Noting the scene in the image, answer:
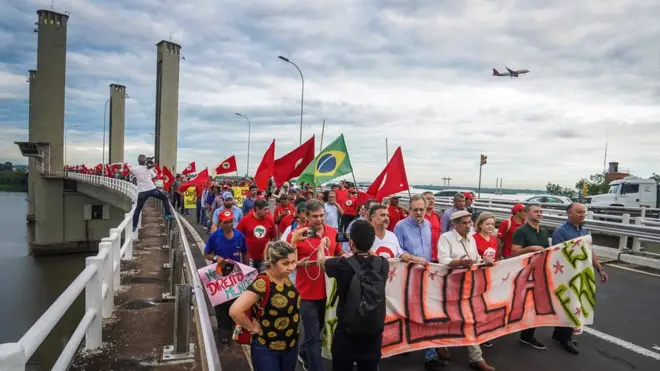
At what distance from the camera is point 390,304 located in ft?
15.6

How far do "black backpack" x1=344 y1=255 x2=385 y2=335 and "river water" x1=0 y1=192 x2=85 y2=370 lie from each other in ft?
51.8

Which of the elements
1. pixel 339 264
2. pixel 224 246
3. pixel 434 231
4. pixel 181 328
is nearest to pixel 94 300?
pixel 181 328

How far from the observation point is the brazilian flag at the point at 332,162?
9.01 meters

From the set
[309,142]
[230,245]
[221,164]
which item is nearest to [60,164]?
[221,164]

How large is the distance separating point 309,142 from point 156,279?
4.34 m

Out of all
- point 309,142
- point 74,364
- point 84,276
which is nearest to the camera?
point 84,276

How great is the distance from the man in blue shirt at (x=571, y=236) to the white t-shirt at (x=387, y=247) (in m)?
2.24

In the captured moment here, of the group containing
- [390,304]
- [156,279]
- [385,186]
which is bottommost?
[156,279]

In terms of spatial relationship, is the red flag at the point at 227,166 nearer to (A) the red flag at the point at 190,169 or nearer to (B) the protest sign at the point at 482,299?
(A) the red flag at the point at 190,169

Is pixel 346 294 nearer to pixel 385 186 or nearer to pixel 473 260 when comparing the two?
pixel 473 260

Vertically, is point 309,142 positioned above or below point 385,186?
above

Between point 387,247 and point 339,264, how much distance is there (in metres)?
1.65

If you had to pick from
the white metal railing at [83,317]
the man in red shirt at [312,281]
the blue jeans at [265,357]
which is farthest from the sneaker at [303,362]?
the white metal railing at [83,317]

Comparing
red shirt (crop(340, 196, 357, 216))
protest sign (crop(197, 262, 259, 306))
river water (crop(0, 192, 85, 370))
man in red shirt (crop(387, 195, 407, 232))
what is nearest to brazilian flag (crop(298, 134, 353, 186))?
man in red shirt (crop(387, 195, 407, 232))
